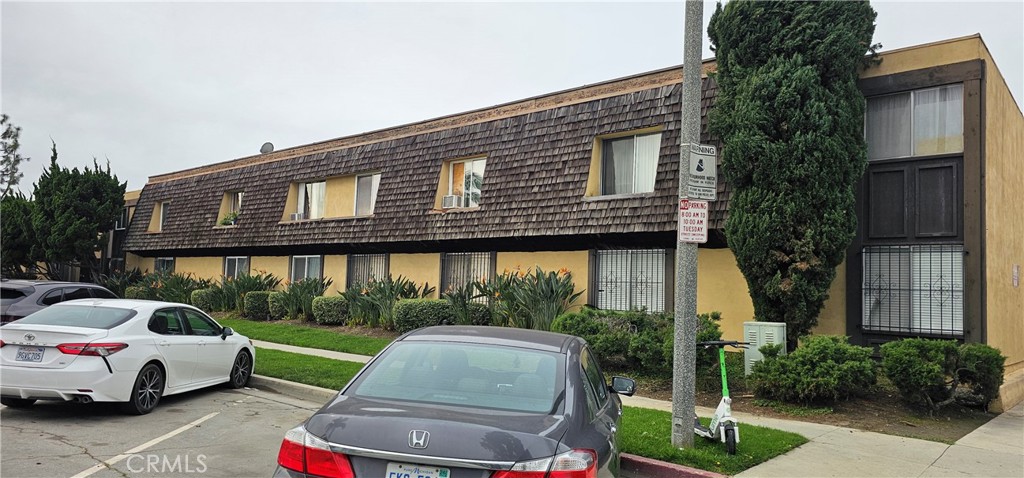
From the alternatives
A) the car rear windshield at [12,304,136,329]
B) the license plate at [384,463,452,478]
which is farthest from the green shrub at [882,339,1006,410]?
the car rear windshield at [12,304,136,329]

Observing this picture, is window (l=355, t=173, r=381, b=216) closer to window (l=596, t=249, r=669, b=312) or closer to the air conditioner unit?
the air conditioner unit

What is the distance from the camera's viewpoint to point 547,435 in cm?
349

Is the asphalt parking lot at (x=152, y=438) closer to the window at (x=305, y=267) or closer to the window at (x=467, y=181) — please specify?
the window at (x=467, y=181)

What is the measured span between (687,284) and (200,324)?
6.83 metres

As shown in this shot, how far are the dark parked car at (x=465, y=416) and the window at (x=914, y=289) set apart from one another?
29.2 feet

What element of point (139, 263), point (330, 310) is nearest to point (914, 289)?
point (330, 310)

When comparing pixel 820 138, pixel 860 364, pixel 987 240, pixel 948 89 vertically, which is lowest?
pixel 860 364

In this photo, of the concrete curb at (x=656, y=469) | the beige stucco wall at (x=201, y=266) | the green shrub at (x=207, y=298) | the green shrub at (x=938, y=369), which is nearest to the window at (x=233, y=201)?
the beige stucco wall at (x=201, y=266)

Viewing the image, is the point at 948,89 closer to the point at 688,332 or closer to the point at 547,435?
the point at 688,332

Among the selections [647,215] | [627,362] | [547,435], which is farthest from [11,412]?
[647,215]

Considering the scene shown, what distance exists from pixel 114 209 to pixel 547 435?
3142cm

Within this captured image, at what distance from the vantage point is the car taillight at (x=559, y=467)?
3.28 meters

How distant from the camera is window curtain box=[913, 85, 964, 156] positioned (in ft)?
37.5

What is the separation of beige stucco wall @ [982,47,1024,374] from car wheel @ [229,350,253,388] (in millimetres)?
11619
